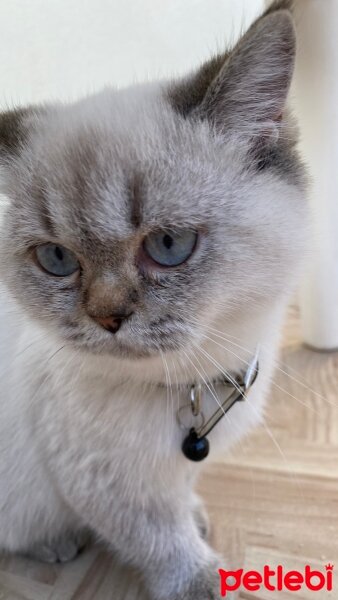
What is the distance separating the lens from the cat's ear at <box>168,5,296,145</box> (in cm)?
56

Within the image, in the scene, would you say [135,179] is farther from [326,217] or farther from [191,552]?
[326,217]

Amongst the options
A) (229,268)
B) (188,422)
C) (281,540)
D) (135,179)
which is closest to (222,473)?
(281,540)

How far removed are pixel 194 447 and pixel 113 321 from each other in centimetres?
26

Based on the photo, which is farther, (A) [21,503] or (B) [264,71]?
(A) [21,503]

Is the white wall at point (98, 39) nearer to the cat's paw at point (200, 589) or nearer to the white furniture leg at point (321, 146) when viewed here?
the white furniture leg at point (321, 146)

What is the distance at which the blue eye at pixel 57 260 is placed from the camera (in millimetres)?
→ 635

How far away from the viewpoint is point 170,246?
1.97 ft

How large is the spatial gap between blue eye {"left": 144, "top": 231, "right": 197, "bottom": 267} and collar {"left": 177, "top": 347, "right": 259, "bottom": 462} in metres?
0.21

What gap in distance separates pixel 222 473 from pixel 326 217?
1.88 ft

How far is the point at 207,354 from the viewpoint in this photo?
0.68 m

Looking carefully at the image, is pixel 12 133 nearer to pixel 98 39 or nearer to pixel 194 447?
pixel 194 447

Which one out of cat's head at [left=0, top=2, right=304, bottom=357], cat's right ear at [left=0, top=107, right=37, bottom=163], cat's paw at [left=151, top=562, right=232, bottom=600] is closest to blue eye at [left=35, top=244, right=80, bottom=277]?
cat's head at [left=0, top=2, right=304, bottom=357]

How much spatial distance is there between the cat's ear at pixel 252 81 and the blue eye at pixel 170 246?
0.46ft

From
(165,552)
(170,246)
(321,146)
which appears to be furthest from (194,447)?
(321,146)
